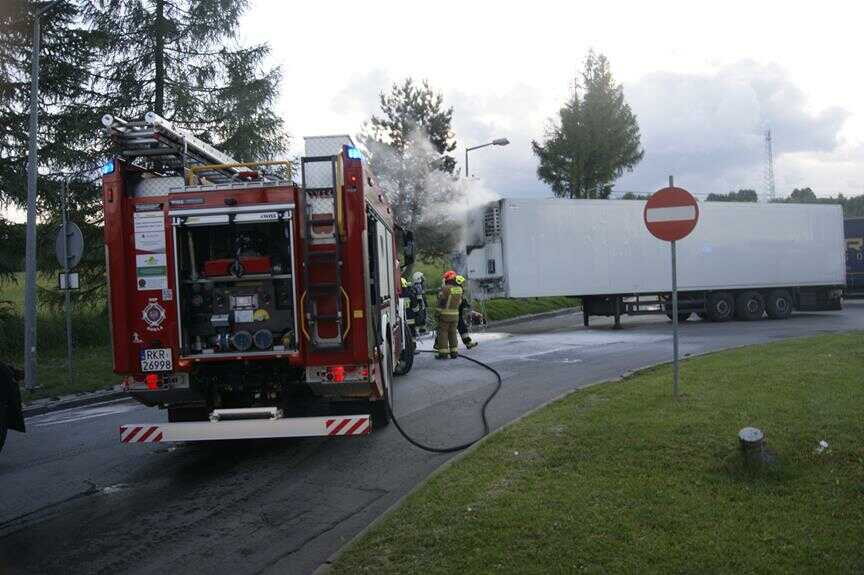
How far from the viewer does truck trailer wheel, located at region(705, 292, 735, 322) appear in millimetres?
22734

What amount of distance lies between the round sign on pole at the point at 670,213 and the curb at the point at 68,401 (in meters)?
8.00

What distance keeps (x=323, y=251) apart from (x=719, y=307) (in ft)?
62.5

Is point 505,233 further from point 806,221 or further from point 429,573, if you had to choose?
point 429,573

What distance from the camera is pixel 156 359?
672 centimetres

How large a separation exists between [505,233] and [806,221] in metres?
11.5

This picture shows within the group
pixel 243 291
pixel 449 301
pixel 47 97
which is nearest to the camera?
pixel 243 291

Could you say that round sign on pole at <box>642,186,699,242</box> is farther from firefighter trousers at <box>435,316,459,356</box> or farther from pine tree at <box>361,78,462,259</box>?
pine tree at <box>361,78,462,259</box>

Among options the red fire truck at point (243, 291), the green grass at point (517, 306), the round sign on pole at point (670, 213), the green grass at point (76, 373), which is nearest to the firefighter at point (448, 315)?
the round sign on pole at point (670, 213)

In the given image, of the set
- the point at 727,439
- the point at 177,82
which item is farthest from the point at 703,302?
the point at 727,439

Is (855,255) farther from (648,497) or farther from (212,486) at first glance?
(212,486)

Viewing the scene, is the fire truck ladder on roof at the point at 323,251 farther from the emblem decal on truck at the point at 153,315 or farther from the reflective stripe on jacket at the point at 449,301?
the reflective stripe on jacket at the point at 449,301

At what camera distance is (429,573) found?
3934 millimetres

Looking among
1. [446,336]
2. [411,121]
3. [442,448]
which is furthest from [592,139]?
[442,448]

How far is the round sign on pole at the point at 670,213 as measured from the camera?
27.1ft
